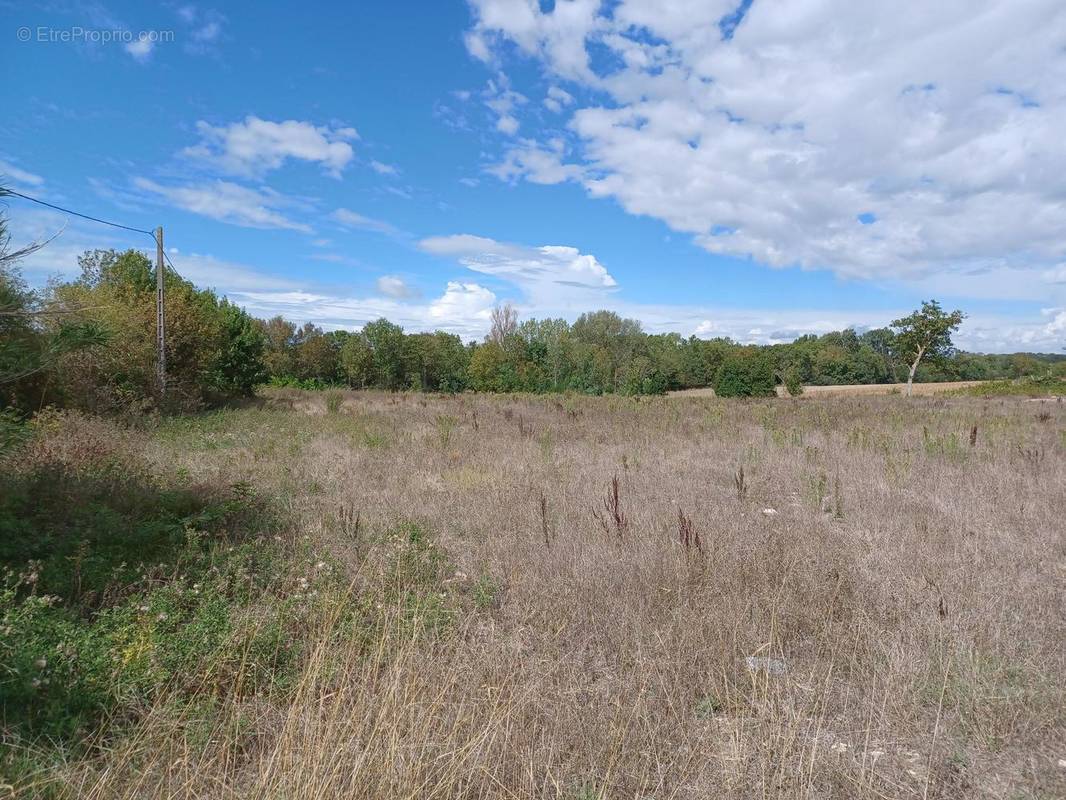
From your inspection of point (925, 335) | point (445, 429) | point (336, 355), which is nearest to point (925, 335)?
point (925, 335)

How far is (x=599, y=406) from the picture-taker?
60.8ft

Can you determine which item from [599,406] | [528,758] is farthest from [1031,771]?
[599,406]

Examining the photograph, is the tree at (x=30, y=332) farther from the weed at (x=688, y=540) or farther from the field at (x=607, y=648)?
the weed at (x=688, y=540)

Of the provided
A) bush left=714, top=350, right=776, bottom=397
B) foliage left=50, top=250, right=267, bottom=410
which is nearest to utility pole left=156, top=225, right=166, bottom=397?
foliage left=50, top=250, right=267, bottom=410

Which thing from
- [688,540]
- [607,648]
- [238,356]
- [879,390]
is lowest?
[607,648]

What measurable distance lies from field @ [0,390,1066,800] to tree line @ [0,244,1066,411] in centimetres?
219

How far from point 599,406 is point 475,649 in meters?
15.6

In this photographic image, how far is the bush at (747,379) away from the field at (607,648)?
2518 centimetres

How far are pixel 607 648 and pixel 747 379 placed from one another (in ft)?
104

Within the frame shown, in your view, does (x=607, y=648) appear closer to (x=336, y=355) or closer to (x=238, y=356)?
(x=238, y=356)

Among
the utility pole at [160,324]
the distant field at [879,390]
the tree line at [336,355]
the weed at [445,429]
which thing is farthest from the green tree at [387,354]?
the weed at [445,429]

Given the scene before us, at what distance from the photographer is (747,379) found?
106 ft

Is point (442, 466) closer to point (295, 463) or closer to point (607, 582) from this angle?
point (295, 463)

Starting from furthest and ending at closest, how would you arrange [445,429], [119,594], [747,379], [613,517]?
[747,379], [445,429], [613,517], [119,594]
